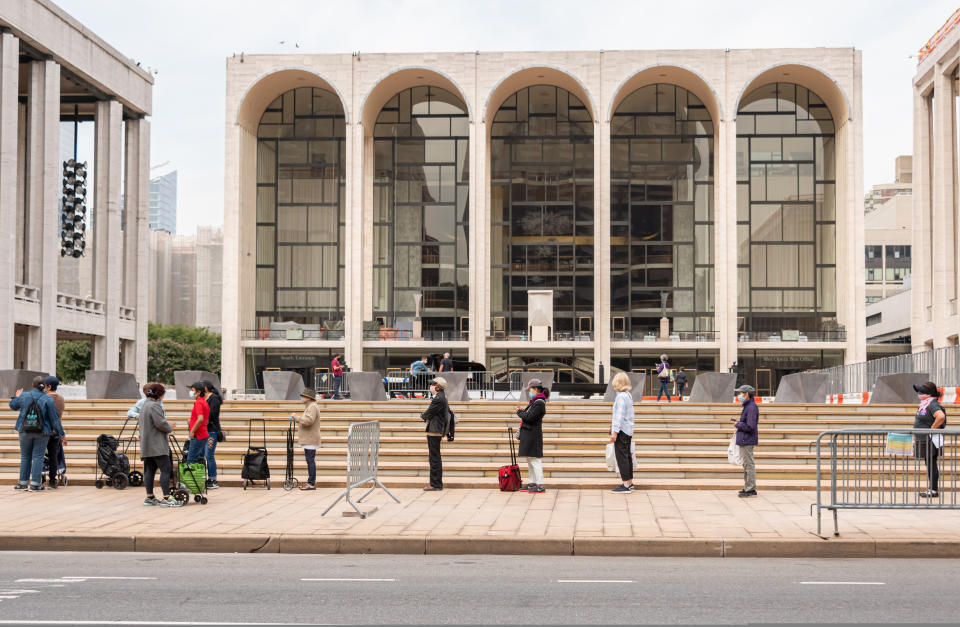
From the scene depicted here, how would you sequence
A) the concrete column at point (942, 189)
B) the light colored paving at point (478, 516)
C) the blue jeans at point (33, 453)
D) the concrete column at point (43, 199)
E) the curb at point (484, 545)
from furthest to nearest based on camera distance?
the concrete column at point (942, 189) < the concrete column at point (43, 199) < the blue jeans at point (33, 453) < the light colored paving at point (478, 516) < the curb at point (484, 545)

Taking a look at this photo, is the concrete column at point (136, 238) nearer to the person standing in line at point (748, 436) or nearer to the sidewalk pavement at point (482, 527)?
the sidewalk pavement at point (482, 527)

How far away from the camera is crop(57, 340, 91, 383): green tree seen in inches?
3044

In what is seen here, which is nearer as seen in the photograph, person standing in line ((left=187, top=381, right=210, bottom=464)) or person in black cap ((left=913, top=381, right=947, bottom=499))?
person in black cap ((left=913, top=381, right=947, bottom=499))

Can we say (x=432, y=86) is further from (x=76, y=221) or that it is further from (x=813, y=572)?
(x=813, y=572)

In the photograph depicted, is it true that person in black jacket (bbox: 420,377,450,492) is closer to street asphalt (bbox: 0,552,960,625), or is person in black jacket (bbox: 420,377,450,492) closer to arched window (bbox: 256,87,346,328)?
street asphalt (bbox: 0,552,960,625)

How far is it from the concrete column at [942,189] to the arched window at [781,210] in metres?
6.56

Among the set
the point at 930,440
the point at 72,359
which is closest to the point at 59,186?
the point at 72,359

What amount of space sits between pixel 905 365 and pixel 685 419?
13761mm

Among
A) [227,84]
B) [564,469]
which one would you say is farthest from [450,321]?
[564,469]

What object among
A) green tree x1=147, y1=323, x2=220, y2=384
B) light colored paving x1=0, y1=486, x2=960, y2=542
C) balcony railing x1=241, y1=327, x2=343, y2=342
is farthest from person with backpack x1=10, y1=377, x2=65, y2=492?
green tree x1=147, y1=323, x2=220, y2=384

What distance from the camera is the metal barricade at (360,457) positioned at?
12.3 metres

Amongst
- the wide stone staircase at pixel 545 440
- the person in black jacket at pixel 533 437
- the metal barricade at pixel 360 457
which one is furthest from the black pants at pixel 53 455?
the person in black jacket at pixel 533 437

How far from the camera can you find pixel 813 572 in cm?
915

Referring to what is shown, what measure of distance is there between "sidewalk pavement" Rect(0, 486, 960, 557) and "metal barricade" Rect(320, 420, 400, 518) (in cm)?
32
